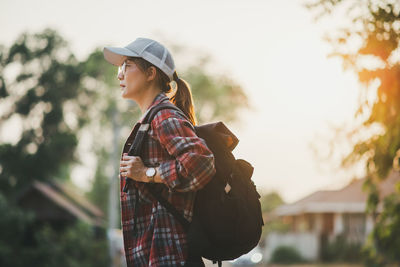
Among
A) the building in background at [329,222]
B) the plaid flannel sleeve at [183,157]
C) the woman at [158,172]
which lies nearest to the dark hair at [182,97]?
the woman at [158,172]

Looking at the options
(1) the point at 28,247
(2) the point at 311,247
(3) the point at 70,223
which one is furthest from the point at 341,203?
(1) the point at 28,247

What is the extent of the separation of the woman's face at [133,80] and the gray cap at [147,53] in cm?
6

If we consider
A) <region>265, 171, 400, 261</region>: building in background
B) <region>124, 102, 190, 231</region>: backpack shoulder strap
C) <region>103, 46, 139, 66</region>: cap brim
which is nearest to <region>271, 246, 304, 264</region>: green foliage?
<region>265, 171, 400, 261</region>: building in background

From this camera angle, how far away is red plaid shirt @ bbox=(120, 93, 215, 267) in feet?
9.42

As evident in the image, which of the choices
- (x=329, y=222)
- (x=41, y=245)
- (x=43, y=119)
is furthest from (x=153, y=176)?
(x=329, y=222)

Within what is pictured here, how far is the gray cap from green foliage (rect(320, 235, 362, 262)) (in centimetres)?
3332

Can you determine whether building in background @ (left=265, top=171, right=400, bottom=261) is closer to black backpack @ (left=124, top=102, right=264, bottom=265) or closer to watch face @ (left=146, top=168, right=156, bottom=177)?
black backpack @ (left=124, top=102, right=264, bottom=265)

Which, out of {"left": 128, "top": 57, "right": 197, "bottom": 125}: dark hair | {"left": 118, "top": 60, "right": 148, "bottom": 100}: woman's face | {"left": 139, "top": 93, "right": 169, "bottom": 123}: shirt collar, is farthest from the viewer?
{"left": 128, "top": 57, "right": 197, "bottom": 125}: dark hair

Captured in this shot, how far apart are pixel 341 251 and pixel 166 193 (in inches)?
1373

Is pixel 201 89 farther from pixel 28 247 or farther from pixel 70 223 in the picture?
pixel 28 247

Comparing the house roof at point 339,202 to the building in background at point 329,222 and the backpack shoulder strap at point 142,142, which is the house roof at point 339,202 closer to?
the building in background at point 329,222

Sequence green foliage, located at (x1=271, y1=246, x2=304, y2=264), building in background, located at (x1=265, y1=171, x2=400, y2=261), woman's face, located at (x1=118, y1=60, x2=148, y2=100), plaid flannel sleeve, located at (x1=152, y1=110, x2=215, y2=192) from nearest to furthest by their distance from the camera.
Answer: plaid flannel sleeve, located at (x1=152, y1=110, x2=215, y2=192) < woman's face, located at (x1=118, y1=60, x2=148, y2=100) < building in background, located at (x1=265, y1=171, x2=400, y2=261) < green foliage, located at (x1=271, y1=246, x2=304, y2=264)

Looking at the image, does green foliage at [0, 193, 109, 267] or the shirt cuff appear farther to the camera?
green foliage at [0, 193, 109, 267]

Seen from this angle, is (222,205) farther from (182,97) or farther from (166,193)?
(182,97)
